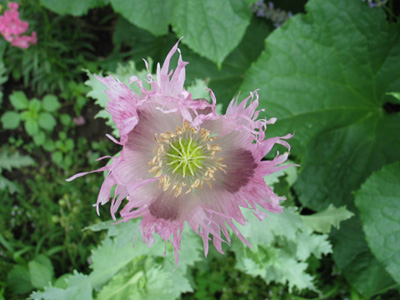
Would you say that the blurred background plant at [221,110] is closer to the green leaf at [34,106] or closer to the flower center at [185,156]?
the green leaf at [34,106]

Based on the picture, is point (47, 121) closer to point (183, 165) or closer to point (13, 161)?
point (13, 161)

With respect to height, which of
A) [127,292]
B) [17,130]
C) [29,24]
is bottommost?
[17,130]

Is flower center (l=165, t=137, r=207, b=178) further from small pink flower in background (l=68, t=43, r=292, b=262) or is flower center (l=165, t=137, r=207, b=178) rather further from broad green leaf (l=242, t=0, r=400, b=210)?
broad green leaf (l=242, t=0, r=400, b=210)

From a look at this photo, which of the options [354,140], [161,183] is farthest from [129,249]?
[354,140]

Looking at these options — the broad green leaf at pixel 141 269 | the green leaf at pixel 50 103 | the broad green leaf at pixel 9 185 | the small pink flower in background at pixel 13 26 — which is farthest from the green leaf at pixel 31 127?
the broad green leaf at pixel 141 269

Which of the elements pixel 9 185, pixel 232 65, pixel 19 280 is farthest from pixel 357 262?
pixel 9 185

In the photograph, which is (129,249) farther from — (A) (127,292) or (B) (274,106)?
(B) (274,106)
